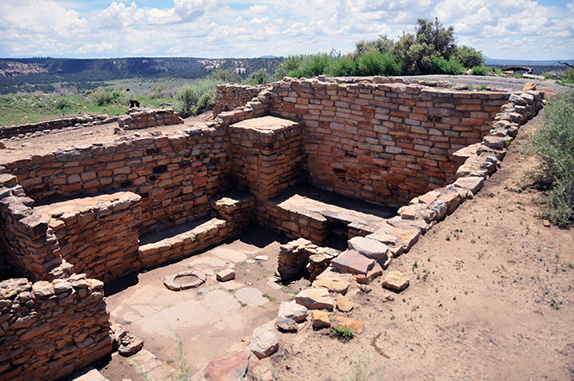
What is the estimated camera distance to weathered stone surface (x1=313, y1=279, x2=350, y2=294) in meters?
3.82

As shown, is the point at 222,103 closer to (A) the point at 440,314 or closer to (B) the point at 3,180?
(B) the point at 3,180

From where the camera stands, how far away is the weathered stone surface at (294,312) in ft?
11.5

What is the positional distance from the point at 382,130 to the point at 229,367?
21.4ft

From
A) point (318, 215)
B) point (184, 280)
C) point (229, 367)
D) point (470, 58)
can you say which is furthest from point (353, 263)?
point (470, 58)

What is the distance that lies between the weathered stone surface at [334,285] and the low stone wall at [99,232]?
4.23m

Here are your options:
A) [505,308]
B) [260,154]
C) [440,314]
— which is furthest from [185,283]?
[505,308]

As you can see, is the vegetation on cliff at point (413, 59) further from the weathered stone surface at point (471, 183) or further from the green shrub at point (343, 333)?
the green shrub at point (343, 333)

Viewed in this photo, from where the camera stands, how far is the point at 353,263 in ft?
13.7

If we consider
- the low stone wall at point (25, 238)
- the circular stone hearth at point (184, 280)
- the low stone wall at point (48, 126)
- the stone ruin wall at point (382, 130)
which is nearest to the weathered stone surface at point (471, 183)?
the stone ruin wall at point (382, 130)

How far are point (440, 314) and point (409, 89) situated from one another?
5.50 metres

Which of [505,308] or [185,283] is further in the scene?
[185,283]

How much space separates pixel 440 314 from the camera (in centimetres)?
344

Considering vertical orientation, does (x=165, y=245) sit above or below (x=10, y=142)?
below

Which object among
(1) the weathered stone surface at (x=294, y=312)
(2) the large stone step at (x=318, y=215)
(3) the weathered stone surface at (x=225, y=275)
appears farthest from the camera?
(2) the large stone step at (x=318, y=215)
